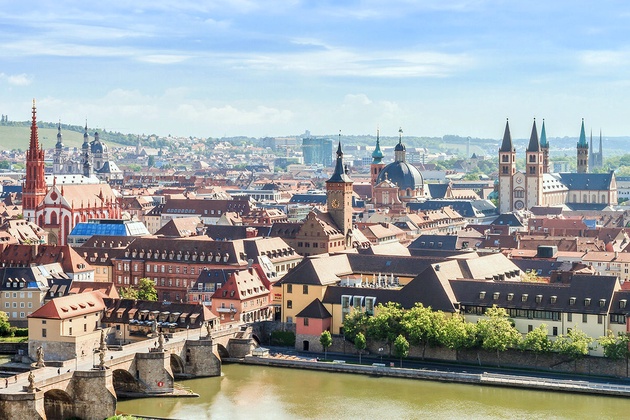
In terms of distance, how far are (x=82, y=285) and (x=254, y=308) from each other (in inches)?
542

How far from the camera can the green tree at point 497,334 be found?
→ 77.4m

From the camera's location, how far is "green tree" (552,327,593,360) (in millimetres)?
75625

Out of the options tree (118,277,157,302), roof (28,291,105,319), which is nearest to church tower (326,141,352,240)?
tree (118,277,157,302)

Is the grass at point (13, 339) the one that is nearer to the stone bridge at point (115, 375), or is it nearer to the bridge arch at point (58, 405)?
the stone bridge at point (115, 375)

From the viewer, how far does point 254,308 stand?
307 feet

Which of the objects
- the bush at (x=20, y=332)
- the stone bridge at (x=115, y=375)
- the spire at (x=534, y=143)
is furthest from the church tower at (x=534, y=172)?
the bush at (x=20, y=332)

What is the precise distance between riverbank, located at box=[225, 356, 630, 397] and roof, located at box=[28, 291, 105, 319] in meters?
11.0

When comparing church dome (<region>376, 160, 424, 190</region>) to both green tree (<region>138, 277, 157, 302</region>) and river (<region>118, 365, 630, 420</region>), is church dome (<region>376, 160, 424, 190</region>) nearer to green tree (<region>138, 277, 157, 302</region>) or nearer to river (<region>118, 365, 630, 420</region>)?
green tree (<region>138, 277, 157, 302</region>)

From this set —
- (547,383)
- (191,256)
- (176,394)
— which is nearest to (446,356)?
(547,383)

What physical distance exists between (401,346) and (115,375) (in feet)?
62.0

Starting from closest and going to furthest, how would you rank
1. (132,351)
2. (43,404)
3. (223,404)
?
(43,404), (223,404), (132,351)

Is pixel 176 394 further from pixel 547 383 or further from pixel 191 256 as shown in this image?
pixel 191 256

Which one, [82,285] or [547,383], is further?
[82,285]

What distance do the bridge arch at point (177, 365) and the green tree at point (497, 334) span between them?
19.6 m
